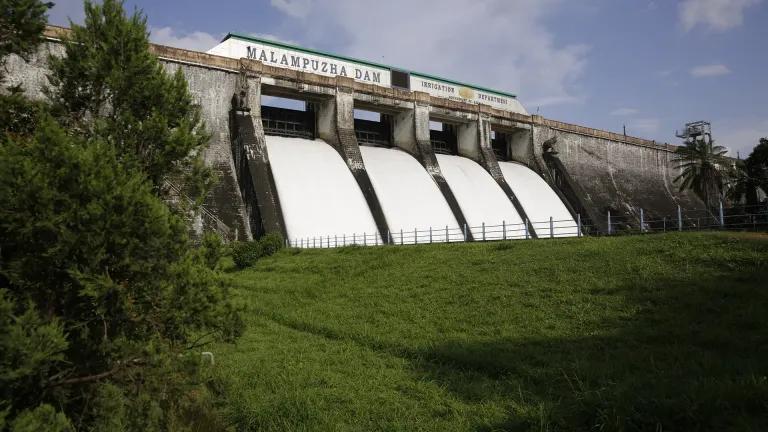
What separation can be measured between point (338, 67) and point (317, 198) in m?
10.5

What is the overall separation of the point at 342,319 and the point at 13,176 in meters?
7.28

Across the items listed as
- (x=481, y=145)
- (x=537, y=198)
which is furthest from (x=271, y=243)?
(x=537, y=198)

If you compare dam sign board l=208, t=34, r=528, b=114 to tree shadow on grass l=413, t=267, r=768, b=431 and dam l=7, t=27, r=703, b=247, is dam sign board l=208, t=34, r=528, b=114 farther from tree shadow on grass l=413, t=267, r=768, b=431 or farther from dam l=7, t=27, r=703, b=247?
tree shadow on grass l=413, t=267, r=768, b=431

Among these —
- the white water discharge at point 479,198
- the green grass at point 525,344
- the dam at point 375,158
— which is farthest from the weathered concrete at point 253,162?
the white water discharge at point 479,198

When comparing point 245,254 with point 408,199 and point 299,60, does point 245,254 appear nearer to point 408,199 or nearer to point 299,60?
point 408,199

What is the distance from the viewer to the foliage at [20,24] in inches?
243

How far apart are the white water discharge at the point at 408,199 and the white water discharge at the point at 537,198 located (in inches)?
251

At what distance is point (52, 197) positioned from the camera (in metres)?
4.21

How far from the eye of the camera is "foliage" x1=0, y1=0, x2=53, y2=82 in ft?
20.2

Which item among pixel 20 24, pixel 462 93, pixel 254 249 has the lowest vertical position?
pixel 254 249

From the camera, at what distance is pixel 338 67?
31.3m

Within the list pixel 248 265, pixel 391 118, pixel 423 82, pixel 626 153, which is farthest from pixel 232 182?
pixel 626 153

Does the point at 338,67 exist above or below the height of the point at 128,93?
above

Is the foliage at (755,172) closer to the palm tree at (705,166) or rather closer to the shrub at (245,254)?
the palm tree at (705,166)
